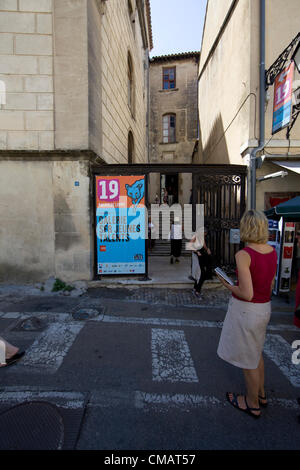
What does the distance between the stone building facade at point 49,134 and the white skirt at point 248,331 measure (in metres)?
4.80

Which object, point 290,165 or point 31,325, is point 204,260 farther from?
point 31,325

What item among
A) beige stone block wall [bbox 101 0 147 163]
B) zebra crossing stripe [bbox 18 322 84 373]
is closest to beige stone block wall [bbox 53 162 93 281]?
beige stone block wall [bbox 101 0 147 163]

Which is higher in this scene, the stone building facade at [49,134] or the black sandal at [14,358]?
the stone building facade at [49,134]

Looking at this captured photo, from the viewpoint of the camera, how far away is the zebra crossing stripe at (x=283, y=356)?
10.2ft

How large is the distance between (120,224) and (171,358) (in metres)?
4.03

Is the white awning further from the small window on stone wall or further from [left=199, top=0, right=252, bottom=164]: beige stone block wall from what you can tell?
the small window on stone wall

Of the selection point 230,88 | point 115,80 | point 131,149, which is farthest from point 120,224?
point 131,149

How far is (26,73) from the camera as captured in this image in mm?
6035

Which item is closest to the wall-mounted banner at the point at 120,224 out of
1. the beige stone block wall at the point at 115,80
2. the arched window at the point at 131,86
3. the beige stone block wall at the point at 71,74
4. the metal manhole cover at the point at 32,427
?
the beige stone block wall at the point at 71,74

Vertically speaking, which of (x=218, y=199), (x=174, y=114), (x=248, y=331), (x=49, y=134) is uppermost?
(x=174, y=114)

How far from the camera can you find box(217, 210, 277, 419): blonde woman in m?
2.25

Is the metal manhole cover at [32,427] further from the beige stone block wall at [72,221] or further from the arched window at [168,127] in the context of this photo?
the arched window at [168,127]

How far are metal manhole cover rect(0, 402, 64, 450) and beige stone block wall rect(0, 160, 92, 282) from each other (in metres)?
4.21

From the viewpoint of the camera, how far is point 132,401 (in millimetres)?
2613
